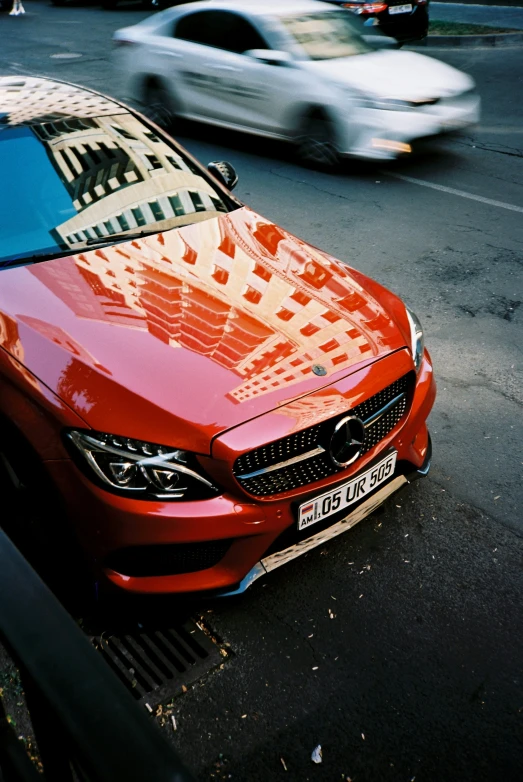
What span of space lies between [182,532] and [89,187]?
2174 millimetres

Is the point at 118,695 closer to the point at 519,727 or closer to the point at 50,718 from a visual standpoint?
the point at 50,718

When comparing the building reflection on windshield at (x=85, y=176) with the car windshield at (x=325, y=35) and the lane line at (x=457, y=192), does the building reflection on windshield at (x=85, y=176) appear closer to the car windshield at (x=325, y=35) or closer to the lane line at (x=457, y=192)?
the lane line at (x=457, y=192)

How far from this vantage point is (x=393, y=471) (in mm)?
3270

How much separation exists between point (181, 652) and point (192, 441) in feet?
2.98

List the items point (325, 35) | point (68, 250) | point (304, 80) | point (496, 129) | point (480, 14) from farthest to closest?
point (480, 14) → point (496, 129) → point (325, 35) → point (304, 80) → point (68, 250)

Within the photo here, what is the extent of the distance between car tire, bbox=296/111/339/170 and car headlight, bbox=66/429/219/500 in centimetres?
644

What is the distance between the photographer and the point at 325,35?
866 cm

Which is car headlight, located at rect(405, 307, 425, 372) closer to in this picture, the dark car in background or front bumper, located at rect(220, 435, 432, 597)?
front bumper, located at rect(220, 435, 432, 597)

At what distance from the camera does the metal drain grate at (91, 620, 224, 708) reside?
283 cm

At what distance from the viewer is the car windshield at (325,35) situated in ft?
27.7

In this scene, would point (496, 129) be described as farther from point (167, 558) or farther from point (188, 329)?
point (167, 558)

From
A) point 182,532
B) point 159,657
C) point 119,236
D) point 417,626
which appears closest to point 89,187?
point 119,236

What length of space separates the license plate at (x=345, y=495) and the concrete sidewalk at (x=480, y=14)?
53.2 feet

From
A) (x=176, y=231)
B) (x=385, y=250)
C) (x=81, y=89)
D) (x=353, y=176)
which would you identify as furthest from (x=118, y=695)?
(x=353, y=176)
